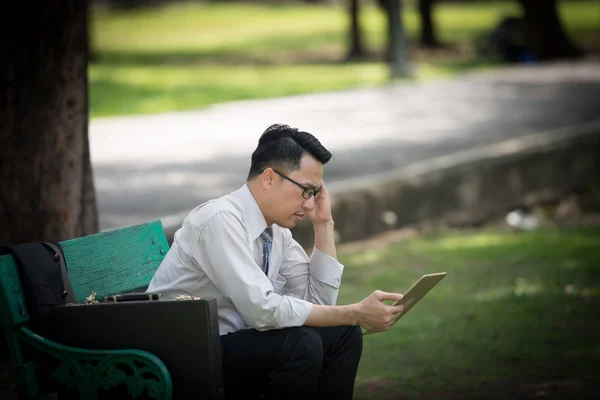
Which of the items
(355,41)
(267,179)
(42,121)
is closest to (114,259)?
(267,179)

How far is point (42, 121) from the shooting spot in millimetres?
6172

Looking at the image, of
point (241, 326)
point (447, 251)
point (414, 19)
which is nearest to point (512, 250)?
point (447, 251)

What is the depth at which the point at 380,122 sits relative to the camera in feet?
55.5

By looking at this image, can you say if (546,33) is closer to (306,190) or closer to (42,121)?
(42,121)

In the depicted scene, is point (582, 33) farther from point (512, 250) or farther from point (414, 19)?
point (512, 250)

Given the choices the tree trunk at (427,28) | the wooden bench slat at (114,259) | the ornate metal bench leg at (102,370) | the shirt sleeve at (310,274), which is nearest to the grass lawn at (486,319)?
the shirt sleeve at (310,274)

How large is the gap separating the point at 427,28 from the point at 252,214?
31.0 meters

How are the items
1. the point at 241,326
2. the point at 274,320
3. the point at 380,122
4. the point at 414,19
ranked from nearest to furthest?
1. the point at 274,320
2. the point at 241,326
3. the point at 380,122
4. the point at 414,19

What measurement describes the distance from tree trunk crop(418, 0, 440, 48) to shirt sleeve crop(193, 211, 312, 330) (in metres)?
30.6

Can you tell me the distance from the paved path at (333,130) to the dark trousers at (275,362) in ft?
10.5

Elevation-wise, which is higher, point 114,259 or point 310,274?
point 114,259

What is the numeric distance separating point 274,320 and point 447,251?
19.4 feet

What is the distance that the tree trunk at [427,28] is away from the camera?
33.8 metres

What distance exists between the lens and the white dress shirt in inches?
156
